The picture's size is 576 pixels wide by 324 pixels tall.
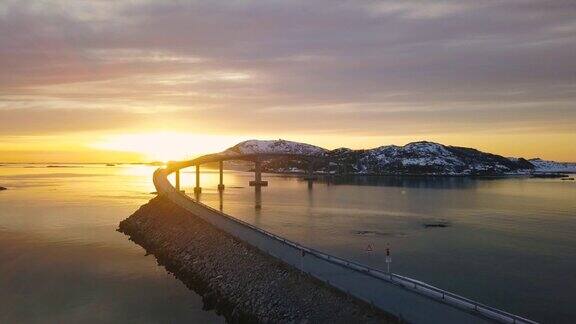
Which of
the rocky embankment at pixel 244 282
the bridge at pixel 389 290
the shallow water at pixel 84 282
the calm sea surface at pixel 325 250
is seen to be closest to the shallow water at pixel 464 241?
the calm sea surface at pixel 325 250

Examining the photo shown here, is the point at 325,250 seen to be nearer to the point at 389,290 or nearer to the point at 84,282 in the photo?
the point at 84,282

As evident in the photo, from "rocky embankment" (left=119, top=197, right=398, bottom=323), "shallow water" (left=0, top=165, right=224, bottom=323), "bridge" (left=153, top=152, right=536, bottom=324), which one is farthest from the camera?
"shallow water" (left=0, top=165, right=224, bottom=323)

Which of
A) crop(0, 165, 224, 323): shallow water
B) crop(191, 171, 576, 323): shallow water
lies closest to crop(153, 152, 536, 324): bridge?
A: crop(191, 171, 576, 323): shallow water

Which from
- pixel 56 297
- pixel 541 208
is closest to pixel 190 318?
pixel 56 297

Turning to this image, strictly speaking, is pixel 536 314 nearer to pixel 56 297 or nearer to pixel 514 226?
pixel 56 297

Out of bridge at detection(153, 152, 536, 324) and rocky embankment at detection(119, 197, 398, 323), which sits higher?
bridge at detection(153, 152, 536, 324)

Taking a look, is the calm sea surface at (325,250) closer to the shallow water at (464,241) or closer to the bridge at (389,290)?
the shallow water at (464,241)

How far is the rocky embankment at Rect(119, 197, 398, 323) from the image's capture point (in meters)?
23.5

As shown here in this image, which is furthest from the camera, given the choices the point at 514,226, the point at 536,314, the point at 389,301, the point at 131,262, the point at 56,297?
the point at 514,226

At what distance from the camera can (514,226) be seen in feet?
216

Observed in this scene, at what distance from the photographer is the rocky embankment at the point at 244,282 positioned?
23.5 m

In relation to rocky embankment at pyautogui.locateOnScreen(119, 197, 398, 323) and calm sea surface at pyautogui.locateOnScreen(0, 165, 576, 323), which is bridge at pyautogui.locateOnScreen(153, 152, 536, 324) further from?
calm sea surface at pyautogui.locateOnScreen(0, 165, 576, 323)

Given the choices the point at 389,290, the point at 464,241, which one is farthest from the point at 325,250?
the point at 389,290

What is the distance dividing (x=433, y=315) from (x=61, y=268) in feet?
108
